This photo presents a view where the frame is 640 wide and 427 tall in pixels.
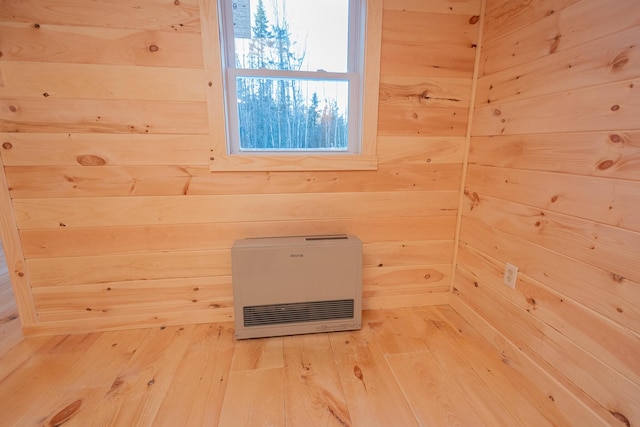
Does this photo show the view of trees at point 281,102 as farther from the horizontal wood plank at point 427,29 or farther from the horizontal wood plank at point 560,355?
the horizontal wood plank at point 560,355

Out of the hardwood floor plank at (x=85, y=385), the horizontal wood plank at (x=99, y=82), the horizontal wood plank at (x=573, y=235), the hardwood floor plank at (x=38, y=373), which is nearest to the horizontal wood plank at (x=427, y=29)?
the horizontal wood plank at (x=573, y=235)

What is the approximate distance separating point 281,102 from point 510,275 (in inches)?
53.4

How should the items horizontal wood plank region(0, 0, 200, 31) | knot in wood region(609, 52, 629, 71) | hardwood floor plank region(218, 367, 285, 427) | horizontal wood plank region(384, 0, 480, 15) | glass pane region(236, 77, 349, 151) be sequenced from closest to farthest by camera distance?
knot in wood region(609, 52, 629, 71) < hardwood floor plank region(218, 367, 285, 427) < horizontal wood plank region(0, 0, 200, 31) < horizontal wood plank region(384, 0, 480, 15) < glass pane region(236, 77, 349, 151)

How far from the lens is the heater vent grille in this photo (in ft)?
4.77

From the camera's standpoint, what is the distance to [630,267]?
0.87 metres

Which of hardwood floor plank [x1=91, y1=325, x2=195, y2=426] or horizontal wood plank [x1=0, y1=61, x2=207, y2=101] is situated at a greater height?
horizontal wood plank [x1=0, y1=61, x2=207, y2=101]

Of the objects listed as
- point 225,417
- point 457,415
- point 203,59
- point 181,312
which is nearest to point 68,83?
point 203,59

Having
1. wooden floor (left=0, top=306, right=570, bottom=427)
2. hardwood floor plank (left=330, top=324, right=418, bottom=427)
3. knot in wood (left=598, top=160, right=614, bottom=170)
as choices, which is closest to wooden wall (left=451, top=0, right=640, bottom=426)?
knot in wood (left=598, top=160, right=614, bottom=170)

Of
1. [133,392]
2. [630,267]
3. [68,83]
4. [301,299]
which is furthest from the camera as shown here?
[301,299]

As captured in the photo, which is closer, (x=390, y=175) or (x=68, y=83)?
(x=68, y=83)

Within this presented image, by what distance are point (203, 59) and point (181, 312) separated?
1.25 metres

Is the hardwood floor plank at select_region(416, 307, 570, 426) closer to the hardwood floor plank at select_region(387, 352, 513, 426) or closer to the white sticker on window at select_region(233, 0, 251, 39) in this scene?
the hardwood floor plank at select_region(387, 352, 513, 426)

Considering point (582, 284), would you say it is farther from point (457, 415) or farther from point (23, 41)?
point (23, 41)

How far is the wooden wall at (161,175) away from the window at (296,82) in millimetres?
77
